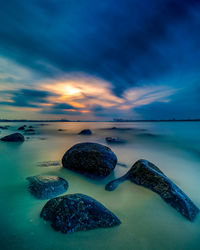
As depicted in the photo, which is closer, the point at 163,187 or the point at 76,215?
the point at 76,215

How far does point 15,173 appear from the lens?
3877 mm

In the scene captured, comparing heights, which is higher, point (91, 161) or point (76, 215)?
point (91, 161)

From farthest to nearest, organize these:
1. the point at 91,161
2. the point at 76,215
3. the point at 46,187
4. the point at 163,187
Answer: the point at 91,161 → the point at 163,187 → the point at 46,187 → the point at 76,215

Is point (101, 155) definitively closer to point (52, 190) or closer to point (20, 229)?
point (52, 190)

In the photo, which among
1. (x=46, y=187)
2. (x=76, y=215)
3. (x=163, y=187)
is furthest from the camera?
(x=163, y=187)

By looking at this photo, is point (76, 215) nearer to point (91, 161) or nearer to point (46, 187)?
point (46, 187)

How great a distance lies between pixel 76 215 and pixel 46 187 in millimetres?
1223

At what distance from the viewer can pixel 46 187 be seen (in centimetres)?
272

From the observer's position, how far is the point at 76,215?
6.02ft

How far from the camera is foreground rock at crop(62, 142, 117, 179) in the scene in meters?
3.77

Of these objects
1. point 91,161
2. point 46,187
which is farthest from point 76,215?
point 91,161

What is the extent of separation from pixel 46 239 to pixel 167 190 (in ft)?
8.09

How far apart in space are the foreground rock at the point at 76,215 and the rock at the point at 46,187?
2.00 feet

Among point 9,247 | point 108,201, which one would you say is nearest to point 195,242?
point 108,201
